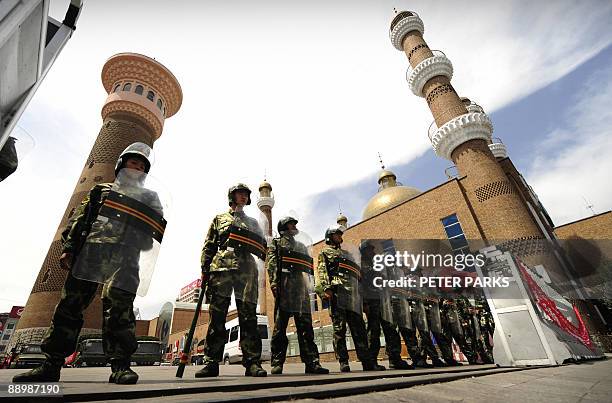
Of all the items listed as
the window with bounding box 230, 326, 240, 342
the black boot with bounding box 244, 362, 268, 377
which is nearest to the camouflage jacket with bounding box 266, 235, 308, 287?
the black boot with bounding box 244, 362, 268, 377

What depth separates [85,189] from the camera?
2173 cm

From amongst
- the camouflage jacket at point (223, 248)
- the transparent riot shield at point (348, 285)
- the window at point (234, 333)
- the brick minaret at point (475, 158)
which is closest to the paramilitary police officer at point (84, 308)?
the camouflage jacket at point (223, 248)

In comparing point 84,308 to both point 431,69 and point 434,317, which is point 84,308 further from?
point 431,69

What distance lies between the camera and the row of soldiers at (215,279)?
280 cm

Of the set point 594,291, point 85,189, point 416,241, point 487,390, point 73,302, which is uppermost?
point 85,189

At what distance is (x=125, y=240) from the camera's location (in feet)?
9.72

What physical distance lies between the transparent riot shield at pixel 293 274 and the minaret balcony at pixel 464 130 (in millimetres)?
18626

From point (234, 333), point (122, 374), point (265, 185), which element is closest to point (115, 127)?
point (265, 185)

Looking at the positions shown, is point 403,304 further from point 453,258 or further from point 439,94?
point 439,94

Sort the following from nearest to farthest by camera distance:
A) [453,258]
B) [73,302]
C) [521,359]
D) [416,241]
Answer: [73,302] < [521,359] < [453,258] < [416,241]

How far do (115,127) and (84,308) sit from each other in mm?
26322

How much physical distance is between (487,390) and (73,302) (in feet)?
12.7

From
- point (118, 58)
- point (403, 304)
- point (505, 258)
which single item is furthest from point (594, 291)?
point (118, 58)

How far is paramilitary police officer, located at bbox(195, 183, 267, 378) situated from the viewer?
3686 mm
